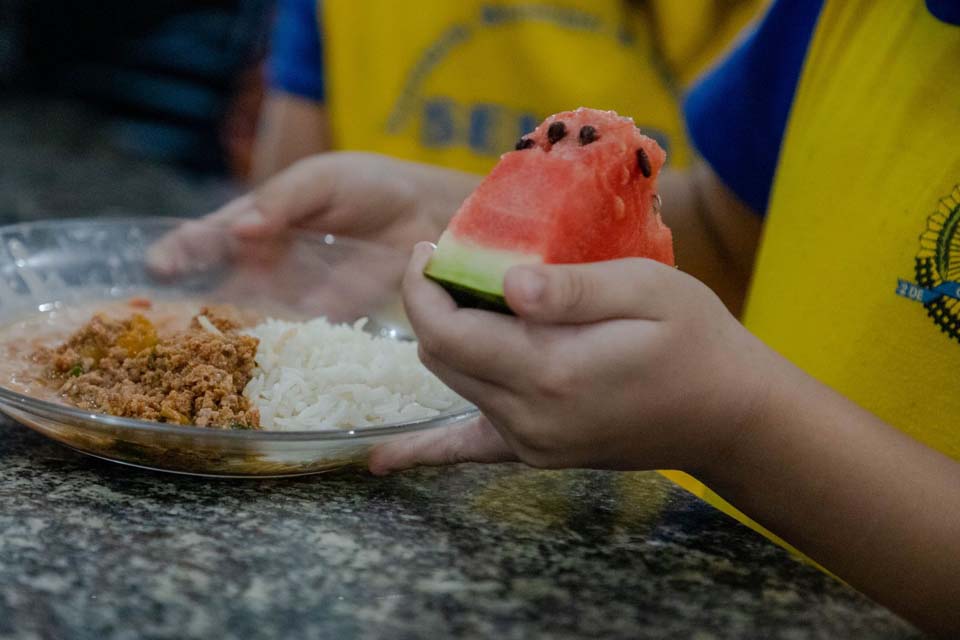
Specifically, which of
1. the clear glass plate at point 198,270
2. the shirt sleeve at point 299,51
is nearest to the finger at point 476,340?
the clear glass plate at point 198,270

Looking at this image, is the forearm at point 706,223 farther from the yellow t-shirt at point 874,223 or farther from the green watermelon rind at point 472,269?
the green watermelon rind at point 472,269

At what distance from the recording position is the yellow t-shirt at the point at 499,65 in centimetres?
224

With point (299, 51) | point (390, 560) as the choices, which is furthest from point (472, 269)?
point (299, 51)

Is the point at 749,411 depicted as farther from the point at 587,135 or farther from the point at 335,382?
the point at 335,382

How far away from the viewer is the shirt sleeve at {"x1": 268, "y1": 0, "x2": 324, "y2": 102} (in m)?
2.45

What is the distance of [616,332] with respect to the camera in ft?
2.41

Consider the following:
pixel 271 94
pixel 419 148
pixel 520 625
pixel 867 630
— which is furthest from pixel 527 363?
pixel 271 94

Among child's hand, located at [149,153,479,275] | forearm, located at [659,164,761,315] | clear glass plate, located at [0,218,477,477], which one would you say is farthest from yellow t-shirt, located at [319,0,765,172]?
clear glass plate, located at [0,218,477,477]

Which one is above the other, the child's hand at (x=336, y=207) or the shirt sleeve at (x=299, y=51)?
the shirt sleeve at (x=299, y=51)

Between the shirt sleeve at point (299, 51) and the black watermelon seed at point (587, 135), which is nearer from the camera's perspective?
the black watermelon seed at point (587, 135)

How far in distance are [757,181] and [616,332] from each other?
970 mm

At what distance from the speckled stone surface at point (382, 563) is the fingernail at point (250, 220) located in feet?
1.69

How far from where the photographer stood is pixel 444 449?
2.97 feet

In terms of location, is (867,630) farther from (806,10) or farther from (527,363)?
(806,10)
